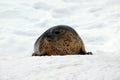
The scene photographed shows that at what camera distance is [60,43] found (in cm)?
658

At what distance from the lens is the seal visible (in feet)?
21.5

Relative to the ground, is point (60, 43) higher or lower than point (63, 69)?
higher

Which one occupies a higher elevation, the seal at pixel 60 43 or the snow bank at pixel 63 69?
the seal at pixel 60 43

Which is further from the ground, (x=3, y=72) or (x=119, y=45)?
(x=119, y=45)

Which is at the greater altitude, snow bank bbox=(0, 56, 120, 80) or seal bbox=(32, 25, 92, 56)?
seal bbox=(32, 25, 92, 56)

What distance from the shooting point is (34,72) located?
373cm

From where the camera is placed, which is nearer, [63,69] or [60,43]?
[63,69]

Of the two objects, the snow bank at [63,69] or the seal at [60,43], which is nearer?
the snow bank at [63,69]

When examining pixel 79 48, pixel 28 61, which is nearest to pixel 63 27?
pixel 79 48

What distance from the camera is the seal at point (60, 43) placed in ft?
21.5

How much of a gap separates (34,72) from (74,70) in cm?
40

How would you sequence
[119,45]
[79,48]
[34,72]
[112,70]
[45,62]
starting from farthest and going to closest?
1. [119,45]
2. [79,48]
3. [45,62]
4. [34,72]
5. [112,70]

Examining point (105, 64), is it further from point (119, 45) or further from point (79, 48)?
point (119, 45)

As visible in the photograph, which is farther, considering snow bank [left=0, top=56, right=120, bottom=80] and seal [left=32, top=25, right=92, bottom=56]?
seal [left=32, top=25, right=92, bottom=56]
